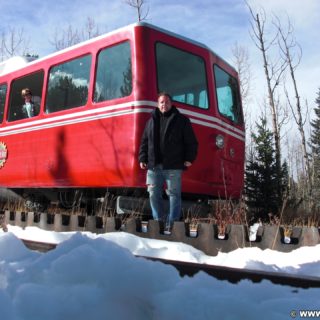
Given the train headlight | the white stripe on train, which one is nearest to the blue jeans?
the white stripe on train

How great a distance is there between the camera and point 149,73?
560cm

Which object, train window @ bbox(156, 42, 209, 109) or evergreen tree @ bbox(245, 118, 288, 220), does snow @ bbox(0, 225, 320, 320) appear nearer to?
train window @ bbox(156, 42, 209, 109)

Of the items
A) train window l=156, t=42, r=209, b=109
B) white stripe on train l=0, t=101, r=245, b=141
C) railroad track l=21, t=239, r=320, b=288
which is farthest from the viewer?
train window l=156, t=42, r=209, b=109

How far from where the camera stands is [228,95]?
7039 mm

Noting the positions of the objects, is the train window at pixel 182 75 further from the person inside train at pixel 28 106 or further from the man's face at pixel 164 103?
the person inside train at pixel 28 106

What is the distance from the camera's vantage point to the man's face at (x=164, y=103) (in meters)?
5.11

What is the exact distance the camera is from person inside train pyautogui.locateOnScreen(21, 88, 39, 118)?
7004 millimetres

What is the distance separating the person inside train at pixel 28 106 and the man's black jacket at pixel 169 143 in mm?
2510

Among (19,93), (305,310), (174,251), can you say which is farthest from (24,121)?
(305,310)

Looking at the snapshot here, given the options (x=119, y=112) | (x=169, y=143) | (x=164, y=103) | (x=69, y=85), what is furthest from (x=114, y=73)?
(x=169, y=143)

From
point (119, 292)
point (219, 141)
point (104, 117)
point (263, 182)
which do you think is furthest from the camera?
point (263, 182)

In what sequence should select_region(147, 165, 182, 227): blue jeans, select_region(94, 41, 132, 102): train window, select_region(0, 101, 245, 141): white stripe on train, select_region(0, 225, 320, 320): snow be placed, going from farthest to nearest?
1. select_region(94, 41, 132, 102): train window
2. select_region(0, 101, 245, 141): white stripe on train
3. select_region(147, 165, 182, 227): blue jeans
4. select_region(0, 225, 320, 320): snow

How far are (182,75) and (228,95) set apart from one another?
1172 mm

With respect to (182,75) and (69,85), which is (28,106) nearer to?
(69,85)
